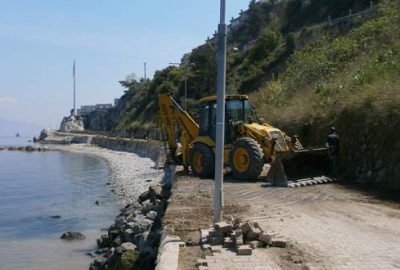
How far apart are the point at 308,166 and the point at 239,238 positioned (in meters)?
8.55

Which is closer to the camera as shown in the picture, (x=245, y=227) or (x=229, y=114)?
(x=245, y=227)

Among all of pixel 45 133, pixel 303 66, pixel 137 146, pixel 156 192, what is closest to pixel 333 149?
pixel 156 192

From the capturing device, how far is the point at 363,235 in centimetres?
924

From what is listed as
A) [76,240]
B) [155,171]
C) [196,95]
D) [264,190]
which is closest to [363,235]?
[264,190]

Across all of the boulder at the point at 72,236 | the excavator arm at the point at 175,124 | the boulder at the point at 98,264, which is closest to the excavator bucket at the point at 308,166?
the excavator arm at the point at 175,124

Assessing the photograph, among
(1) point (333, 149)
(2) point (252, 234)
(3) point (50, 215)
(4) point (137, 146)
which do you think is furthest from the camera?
(4) point (137, 146)

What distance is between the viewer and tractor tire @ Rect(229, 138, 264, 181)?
51.3 feet

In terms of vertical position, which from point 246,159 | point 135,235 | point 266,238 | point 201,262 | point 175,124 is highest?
point 175,124

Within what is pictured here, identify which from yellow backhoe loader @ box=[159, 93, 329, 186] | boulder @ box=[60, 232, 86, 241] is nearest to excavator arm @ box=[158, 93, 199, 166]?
yellow backhoe loader @ box=[159, 93, 329, 186]

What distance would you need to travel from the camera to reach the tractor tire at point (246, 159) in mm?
15648

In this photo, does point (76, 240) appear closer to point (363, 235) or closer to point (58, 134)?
point (363, 235)

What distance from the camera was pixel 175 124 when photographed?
20.8 m

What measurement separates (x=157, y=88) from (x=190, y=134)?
238 ft

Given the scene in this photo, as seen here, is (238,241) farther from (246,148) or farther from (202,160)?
(202,160)
